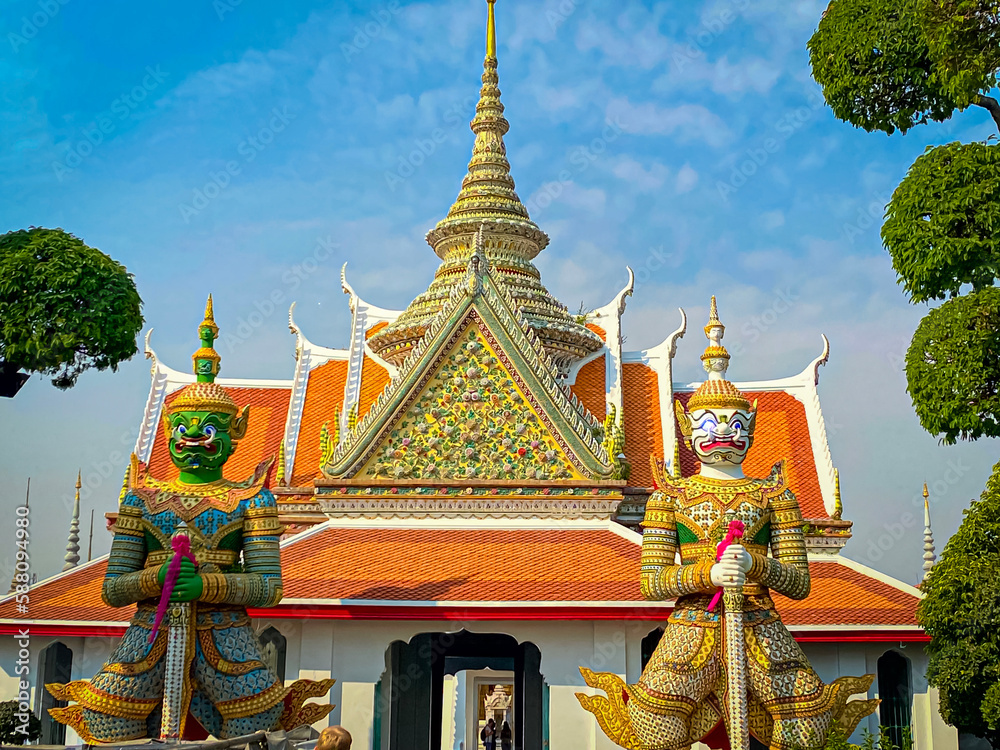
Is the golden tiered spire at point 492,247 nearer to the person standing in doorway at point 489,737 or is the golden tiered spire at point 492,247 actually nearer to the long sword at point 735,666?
the long sword at point 735,666

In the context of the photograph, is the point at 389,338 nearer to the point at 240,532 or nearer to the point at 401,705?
the point at 401,705

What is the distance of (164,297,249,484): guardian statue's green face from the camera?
7.92 meters

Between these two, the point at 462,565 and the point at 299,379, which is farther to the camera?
the point at 299,379

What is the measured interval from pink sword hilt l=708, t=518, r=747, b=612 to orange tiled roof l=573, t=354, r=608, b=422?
619 centimetres

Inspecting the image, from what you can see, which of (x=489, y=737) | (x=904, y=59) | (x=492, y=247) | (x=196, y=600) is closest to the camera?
(x=196, y=600)

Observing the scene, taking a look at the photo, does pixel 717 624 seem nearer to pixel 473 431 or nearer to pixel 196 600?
pixel 196 600

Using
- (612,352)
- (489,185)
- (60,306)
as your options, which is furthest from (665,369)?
(60,306)

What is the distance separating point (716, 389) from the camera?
7895mm

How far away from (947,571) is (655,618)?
7.47ft

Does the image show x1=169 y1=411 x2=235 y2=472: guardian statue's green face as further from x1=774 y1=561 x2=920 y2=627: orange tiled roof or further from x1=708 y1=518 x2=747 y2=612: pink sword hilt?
x1=774 y1=561 x2=920 y2=627: orange tiled roof

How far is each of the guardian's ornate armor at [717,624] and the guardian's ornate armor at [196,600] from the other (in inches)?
87.0

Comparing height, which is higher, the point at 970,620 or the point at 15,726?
the point at 970,620

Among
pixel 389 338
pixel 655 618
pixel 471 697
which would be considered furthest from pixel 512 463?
Result: pixel 471 697

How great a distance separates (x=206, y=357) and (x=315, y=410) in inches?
216
